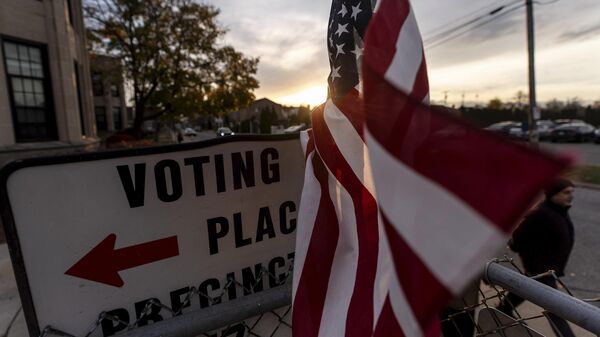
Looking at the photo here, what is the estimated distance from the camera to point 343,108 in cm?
121

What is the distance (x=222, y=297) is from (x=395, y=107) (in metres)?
1.06

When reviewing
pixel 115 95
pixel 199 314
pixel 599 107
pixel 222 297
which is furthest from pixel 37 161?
pixel 599 107

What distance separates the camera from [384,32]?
0.88 m

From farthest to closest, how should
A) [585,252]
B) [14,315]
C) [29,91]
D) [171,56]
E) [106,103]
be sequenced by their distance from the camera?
[106,103] < [171,56] < [29,91] < [585,252] < [14,315]

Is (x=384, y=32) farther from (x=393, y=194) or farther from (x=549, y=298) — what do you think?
(x=549, y=298)

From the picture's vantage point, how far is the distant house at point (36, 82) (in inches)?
380

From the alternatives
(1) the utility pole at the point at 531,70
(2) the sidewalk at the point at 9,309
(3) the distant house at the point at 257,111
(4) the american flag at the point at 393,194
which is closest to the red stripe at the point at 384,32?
(4) the american flag at the point at 393,194

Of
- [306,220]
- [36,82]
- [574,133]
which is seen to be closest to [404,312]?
[306,220]

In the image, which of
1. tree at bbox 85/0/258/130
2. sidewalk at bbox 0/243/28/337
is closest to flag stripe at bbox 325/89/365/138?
sidewalk at bbox 0/243/28/337

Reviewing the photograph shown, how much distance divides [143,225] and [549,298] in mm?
1270

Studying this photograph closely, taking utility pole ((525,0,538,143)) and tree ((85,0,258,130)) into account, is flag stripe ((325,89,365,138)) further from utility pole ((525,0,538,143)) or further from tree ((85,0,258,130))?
tree ((85,0,258,130))

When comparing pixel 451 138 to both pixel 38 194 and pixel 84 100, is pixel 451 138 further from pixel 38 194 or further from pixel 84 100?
pixel 84 100

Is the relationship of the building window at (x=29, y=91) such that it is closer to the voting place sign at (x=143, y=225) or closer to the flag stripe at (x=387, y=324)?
the voting place sign at (x=143, y=225)

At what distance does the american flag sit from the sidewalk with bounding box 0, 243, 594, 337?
1.38 meters
